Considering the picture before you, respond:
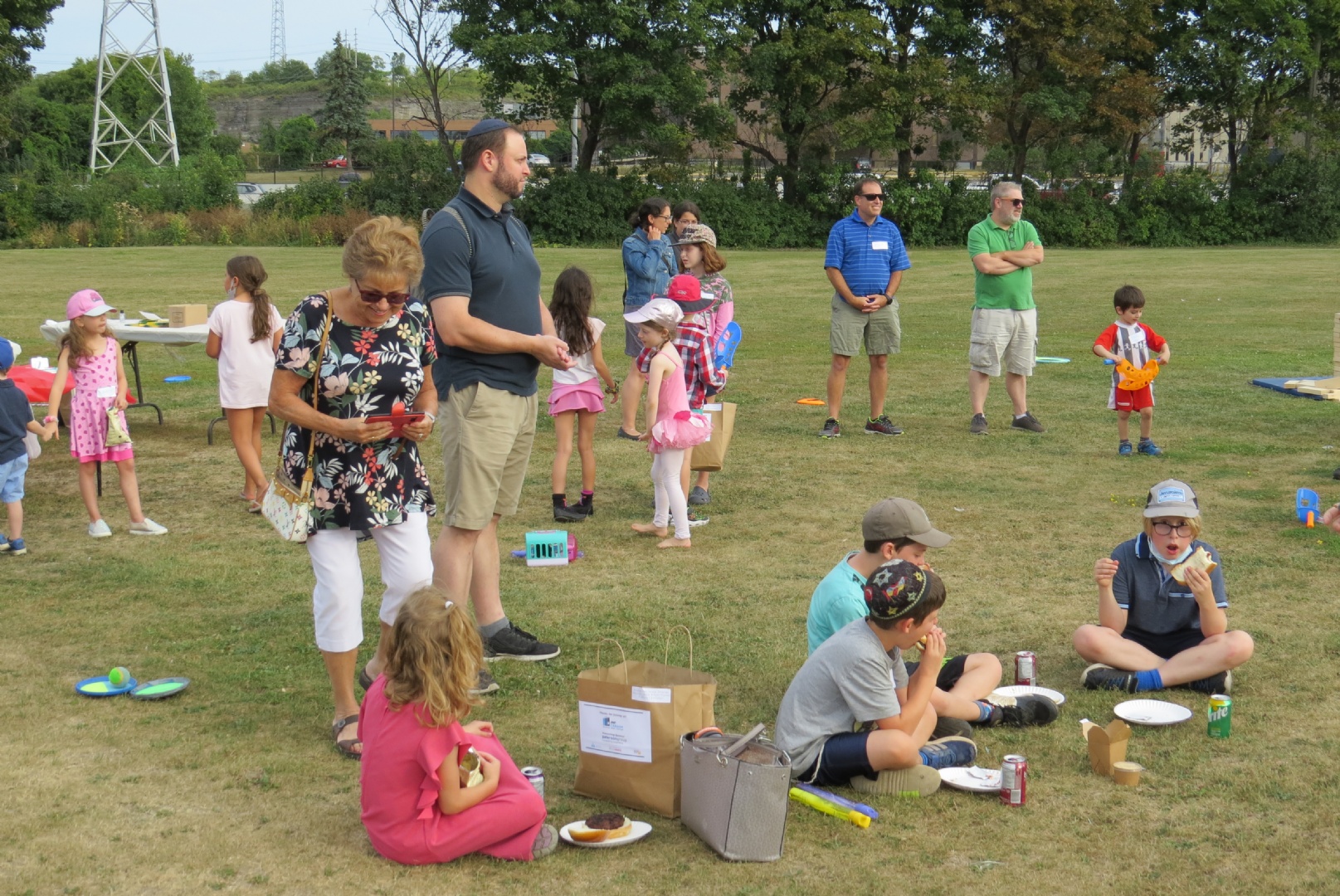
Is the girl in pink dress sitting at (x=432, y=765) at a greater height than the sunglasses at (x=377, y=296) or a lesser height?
lesser

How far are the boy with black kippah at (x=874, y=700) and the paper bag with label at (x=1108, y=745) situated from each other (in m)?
0.57

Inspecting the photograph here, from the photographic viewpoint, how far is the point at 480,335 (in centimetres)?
525

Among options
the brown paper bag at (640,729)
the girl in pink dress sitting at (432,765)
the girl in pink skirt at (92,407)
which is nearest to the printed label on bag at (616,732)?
the brown paper bag at (640,729)

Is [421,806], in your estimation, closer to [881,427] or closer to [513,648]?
[513,648]

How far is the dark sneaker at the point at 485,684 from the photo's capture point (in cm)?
539

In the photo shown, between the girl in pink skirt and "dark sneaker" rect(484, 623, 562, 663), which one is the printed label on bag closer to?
"dark sneaker" rect(484, 623, 562, 663)

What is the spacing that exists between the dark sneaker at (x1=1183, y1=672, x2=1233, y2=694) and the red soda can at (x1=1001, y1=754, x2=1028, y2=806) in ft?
4.70

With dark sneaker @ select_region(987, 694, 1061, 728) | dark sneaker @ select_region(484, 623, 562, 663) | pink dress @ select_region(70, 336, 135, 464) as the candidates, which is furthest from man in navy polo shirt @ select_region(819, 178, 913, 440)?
dark sneaker @ select_region(987, 694, 1061, 728)

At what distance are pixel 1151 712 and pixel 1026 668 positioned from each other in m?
0.55

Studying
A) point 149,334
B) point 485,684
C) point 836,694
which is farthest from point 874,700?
point 149,334

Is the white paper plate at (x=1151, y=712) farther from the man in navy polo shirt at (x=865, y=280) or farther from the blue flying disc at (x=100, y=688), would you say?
the man in navy polo shirt at (x=865, y=280)

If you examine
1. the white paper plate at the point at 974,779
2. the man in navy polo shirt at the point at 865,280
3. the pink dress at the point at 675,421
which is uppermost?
the man in navy polo shirt at the point at 865,280

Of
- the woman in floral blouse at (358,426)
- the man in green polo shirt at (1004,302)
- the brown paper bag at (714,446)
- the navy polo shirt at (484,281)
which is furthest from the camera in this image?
the man in green polo shirt at (1004,302)

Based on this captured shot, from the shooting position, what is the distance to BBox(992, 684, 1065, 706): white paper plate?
5305 mm
